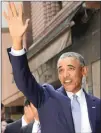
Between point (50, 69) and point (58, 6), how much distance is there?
4.88 feet

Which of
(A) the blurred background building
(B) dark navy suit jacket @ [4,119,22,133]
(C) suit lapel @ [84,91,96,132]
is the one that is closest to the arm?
(C) suit lapel @ [84,91,96,132]

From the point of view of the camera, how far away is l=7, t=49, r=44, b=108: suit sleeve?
8.93ft

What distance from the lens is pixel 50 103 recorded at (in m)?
2.83

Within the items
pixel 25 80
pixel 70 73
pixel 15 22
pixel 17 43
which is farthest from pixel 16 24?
pixel 70 73

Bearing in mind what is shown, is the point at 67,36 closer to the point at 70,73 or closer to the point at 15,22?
the point at 70,73

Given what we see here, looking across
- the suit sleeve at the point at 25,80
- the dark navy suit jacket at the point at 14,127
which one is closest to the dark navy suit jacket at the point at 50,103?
the suit sleeve at the point at 25,80

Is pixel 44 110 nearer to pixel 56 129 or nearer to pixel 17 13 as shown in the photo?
pixel 56 129

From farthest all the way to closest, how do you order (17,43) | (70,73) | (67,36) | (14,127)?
(67,36), (14,127), (70,73), (17,43)

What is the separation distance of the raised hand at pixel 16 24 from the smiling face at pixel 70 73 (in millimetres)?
315

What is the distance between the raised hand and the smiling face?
0.31 m

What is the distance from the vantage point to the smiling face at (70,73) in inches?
110

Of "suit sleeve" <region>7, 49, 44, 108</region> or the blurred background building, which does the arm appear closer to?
"suit sleeve" <region>7, 49, 44, 108</region>

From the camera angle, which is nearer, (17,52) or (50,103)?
(17,52)

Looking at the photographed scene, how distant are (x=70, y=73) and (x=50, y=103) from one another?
0.22 m
